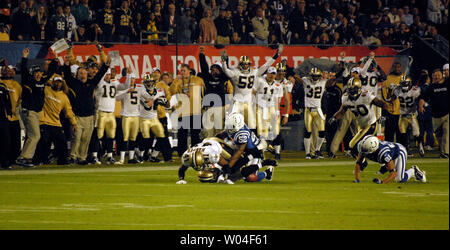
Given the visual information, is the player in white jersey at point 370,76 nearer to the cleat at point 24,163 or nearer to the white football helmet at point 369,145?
the white football helmet at point 369,145

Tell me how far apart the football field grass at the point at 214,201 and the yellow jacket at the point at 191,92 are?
10.4 ft

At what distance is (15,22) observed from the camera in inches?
842

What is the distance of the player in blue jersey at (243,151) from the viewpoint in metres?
14.9

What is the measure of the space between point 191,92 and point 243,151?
6253 millimetres

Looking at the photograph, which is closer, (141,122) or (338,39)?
(141,122)

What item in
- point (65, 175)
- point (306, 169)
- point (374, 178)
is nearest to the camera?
point (374, 178)

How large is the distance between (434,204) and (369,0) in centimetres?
1876

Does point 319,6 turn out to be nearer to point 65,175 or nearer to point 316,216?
point 65,175

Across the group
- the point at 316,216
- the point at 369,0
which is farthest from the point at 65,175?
the point at 369,0

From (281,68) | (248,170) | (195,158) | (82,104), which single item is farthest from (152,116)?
(195,158)

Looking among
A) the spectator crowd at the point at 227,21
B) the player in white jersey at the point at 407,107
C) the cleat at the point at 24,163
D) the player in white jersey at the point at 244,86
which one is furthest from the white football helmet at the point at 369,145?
the spectator crowd at the point at 227,21

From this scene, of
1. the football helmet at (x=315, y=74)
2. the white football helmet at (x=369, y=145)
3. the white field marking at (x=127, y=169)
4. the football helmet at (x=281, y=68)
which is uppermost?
the football helmet at (x=281, y=68)

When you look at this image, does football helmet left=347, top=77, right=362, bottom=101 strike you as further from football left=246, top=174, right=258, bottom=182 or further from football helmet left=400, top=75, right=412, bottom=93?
football helmet left=400, top=75, right=412, bottom=93

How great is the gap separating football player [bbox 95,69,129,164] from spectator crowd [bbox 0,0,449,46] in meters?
2.05
